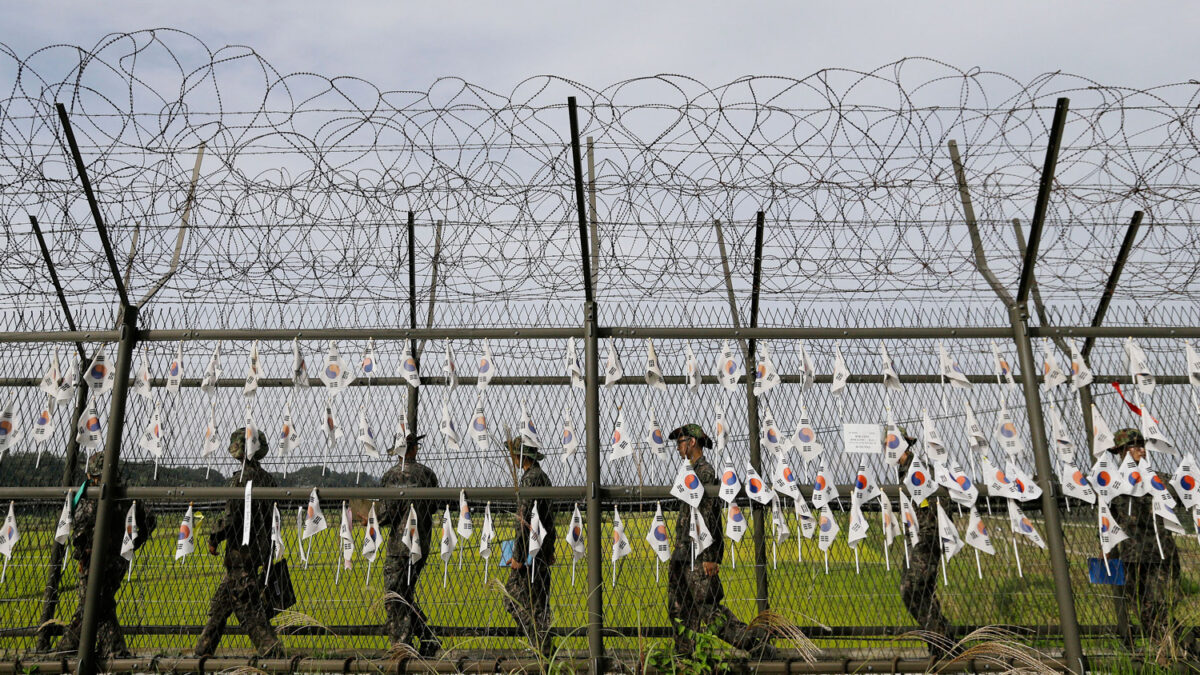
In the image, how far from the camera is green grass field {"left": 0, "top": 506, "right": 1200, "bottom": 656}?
14.4 feet

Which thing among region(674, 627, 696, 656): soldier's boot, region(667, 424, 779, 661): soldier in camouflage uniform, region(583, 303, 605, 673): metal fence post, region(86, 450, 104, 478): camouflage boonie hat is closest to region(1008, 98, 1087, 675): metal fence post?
region(667, 424, 779, 661): soldier in camouflage uniform

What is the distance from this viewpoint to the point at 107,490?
159 inches

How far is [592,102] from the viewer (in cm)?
402

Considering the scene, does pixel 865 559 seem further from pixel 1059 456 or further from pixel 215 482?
pixel 215 482

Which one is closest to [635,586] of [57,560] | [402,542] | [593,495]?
[593,495]

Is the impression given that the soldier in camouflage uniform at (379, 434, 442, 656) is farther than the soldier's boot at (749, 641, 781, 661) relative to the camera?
Yes

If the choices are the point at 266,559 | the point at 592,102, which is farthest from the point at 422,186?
the point at 266,559

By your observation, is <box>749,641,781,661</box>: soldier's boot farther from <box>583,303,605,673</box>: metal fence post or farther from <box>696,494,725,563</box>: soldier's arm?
<box>583,303,605,673</box>: metal fence post

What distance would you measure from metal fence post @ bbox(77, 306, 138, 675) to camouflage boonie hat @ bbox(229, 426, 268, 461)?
0.99 meters

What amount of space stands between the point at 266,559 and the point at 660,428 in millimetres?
2732

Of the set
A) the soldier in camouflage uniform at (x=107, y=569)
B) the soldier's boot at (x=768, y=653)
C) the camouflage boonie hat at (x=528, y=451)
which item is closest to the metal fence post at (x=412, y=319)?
the camouflage boonie hat at (x=528, y=451)

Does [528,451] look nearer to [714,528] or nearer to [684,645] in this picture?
[714,528]

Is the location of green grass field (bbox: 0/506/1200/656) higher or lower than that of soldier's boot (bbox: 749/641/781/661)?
higher

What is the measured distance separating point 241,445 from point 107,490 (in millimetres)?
1216
